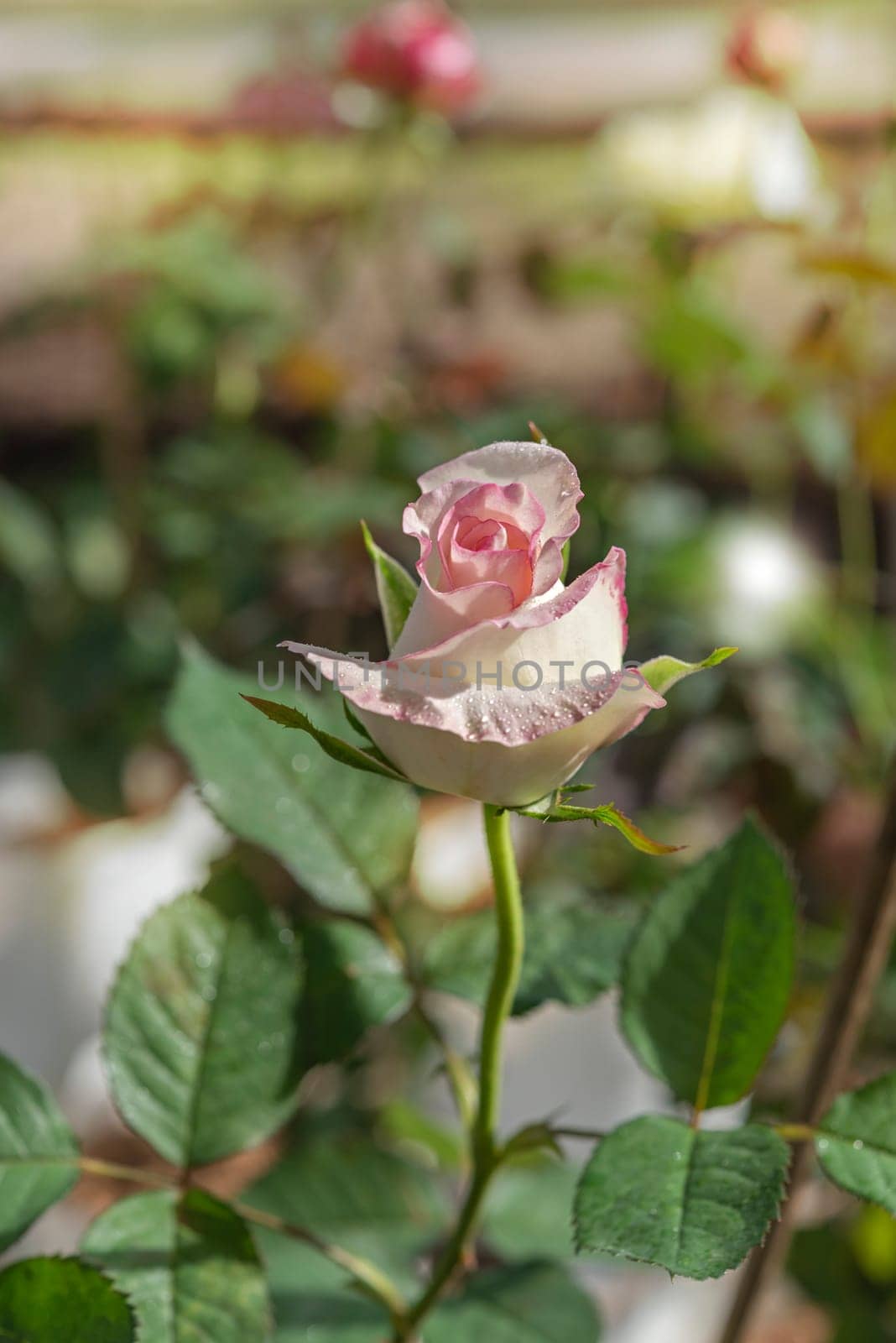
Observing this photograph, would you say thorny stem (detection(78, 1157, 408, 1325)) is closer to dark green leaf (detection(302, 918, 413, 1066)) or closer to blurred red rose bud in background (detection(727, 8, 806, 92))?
dark green leaf (detection(302, 918, 413, 1066))

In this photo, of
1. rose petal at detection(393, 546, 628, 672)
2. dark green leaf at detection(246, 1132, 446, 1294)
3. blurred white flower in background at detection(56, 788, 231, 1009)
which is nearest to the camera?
rose petal at detection(393, 546, 628, 672)

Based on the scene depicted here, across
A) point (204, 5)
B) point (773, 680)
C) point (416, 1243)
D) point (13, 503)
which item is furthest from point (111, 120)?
point (416, 1243)

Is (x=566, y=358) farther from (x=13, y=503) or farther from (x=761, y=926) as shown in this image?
(x=761, y=926)

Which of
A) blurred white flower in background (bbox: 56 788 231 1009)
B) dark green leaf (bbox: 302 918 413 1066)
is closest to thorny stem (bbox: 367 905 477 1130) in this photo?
dark green leaf (bbox: 302 918 413 1066)

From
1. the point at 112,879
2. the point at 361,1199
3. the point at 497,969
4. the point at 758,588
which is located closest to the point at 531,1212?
the point at 361,1199

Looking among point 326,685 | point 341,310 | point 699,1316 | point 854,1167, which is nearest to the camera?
point 854,1167

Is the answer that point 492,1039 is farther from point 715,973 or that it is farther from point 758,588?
point 758,588
